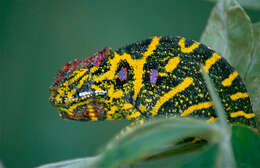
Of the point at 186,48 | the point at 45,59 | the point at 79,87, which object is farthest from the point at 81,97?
the point at 45,59

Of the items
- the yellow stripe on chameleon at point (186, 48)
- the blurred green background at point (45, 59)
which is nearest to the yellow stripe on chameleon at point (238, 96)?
the yellow stripe on chameleon at point (186, 48)

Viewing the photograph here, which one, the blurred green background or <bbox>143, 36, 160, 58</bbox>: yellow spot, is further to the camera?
the blurred green background

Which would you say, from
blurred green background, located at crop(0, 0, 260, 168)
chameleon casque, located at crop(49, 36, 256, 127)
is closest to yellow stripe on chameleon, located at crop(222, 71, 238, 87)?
chameleon casque, located at crop(49, 36, 256, 127)

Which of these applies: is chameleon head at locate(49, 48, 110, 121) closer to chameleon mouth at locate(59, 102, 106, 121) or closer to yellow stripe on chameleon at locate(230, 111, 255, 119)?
chameleon mouth at locate(59, 102, 106, 121)

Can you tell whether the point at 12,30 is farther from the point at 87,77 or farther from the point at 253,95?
the point at 253,95

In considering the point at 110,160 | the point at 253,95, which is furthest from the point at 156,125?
the point at 253,95

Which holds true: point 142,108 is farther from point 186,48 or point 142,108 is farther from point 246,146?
point 246,146
